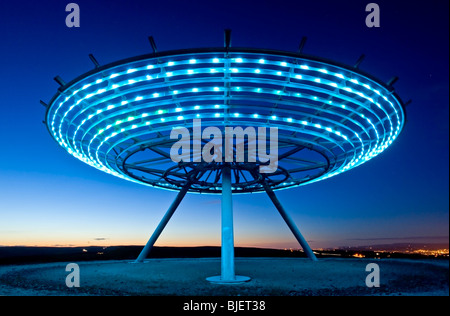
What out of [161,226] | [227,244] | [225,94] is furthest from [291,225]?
[225,94]

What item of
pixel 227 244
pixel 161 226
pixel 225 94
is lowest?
pixel 227 244

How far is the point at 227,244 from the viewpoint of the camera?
2086 centimetres

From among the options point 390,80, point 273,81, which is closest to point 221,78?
point 273,81

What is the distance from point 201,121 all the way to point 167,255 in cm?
3825

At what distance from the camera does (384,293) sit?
13.6m

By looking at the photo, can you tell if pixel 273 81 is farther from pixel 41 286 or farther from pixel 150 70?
pixel 41 286

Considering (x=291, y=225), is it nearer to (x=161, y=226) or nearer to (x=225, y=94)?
(x=161, y=226)

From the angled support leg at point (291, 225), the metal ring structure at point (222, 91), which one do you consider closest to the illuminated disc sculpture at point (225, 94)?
the metal ring structure at point (222, 91)

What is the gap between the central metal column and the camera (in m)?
19.3

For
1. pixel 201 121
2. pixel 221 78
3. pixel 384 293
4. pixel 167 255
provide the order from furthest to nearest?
pixel 167 255 → pixel 201 121 → pixel 221 78 → pixel 384 293

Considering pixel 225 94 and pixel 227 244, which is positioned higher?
pixel 225 94

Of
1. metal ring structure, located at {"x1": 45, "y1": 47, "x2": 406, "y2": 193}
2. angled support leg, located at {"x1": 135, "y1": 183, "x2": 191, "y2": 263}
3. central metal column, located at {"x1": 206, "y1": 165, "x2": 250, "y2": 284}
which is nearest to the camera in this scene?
metal ring structure, located at {"x1": 45, "y1": 47, "x2": 406, "y2": 193}

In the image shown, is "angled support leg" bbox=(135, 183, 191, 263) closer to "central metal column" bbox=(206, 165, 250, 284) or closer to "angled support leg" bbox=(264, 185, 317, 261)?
"angled support leg" bbox=(264, 185, 317, 261)

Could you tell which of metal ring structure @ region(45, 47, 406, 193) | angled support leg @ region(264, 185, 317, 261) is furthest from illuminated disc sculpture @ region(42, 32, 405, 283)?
angled support leg @ region(264, 185, 317, 261)
